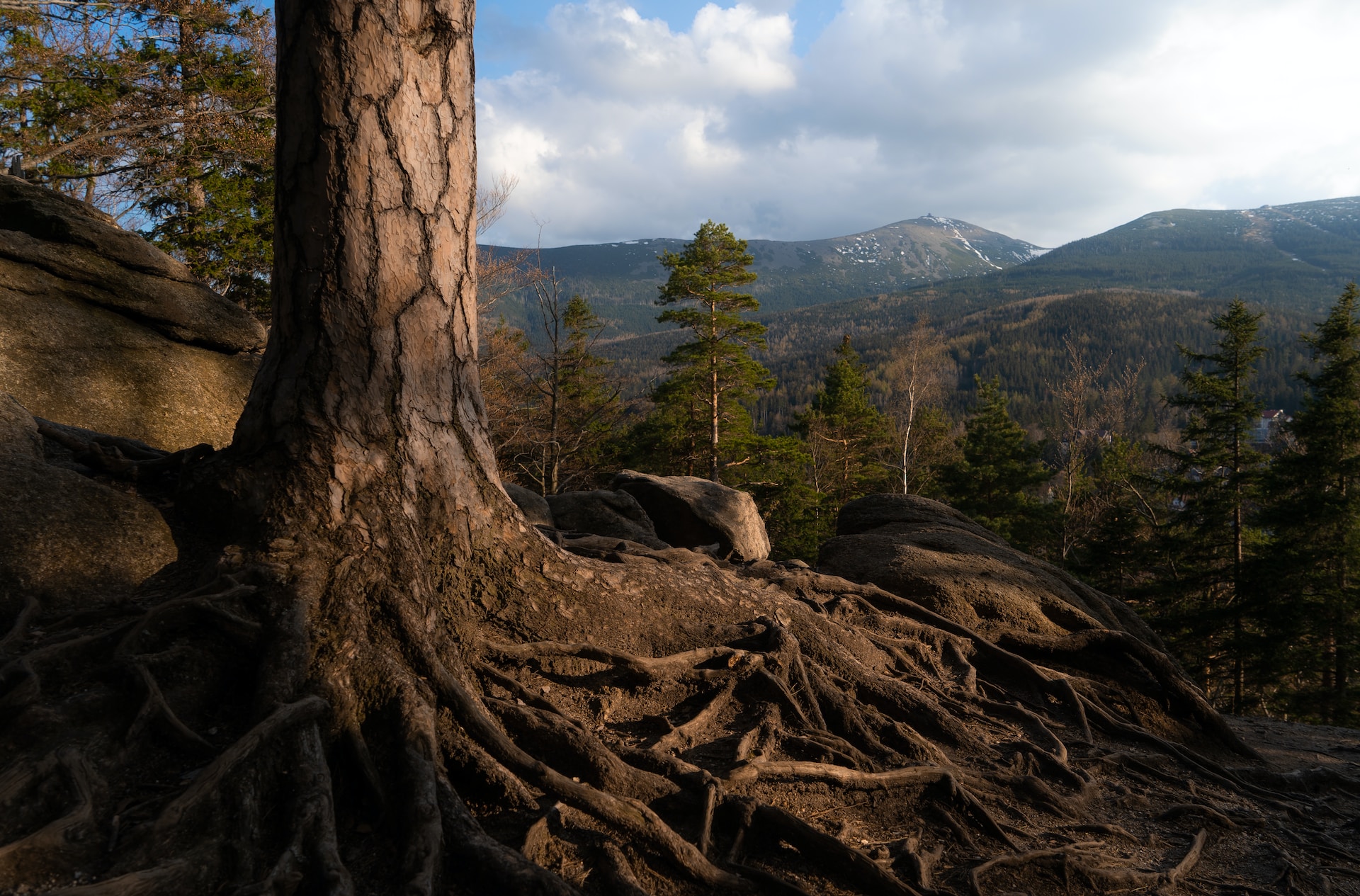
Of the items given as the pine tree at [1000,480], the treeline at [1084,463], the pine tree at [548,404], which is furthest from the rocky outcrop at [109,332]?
the pine tree at [1000,480]

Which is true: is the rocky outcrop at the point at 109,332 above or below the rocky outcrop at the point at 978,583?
above

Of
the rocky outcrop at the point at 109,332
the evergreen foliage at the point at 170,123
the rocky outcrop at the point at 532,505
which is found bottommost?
the rocky outcrop at the point at 532,505

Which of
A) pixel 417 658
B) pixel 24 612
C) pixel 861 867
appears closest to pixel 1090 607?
pixel 861 867

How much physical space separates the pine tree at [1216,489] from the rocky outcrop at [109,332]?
25.7 meters

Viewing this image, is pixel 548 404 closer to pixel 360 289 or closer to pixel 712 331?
pixel 712 331

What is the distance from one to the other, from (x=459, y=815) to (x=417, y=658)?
765mm

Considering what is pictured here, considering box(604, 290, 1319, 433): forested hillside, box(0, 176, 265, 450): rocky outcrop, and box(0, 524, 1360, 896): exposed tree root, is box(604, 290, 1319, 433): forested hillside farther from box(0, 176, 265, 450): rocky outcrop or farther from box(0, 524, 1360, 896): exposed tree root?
box(0, 524, 1360, 896): exposed tree root

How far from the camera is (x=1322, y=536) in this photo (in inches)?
812

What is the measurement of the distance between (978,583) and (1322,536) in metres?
20.4

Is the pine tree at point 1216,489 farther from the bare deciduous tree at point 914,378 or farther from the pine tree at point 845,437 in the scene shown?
the pine tree at point 845,437

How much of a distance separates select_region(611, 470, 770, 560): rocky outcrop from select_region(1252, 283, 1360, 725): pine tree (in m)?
17.3

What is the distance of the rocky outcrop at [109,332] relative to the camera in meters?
6.70

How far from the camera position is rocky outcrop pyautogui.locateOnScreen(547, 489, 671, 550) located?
9.56m

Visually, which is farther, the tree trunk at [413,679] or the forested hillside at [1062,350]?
the forested hillside at [1062,350]
